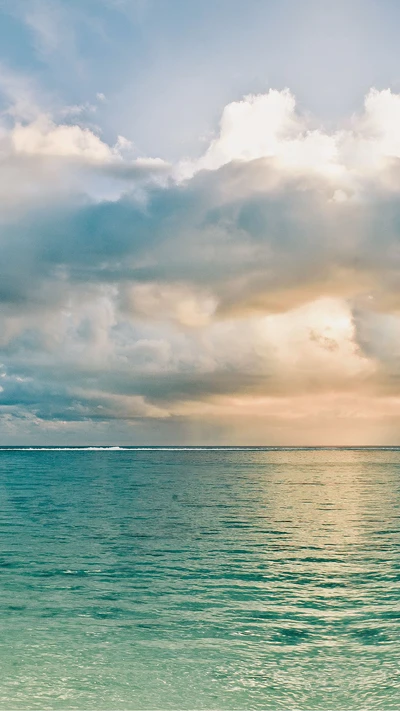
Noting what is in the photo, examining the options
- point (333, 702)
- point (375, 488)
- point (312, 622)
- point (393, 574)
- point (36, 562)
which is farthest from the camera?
point (375, 488)

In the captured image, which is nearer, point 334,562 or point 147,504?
point 334,562

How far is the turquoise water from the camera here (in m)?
16.7

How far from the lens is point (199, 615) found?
77.0 feet

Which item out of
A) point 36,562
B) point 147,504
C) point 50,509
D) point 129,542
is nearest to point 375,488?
point 147,504

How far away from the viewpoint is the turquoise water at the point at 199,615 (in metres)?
16.7

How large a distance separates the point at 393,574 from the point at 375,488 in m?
67.6

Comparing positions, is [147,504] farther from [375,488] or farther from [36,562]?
[375,488]

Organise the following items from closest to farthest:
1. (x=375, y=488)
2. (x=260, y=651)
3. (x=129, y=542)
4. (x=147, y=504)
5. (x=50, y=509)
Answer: (x=260, y=651), (x=129, y=542), (x=50, y=509), (x=147, y=504), (x=375, y=488)

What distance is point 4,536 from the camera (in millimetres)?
44062

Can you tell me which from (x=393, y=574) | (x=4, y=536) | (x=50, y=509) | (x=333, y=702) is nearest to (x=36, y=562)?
(x=4, y=536)

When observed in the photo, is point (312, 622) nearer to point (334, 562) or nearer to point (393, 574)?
point (393, 574)

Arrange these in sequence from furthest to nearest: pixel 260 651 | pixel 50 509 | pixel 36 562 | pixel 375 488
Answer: pixel 375 488, pixel 50 509, pixel 36 562, pixel 260 651

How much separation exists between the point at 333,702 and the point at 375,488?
84.0 metres

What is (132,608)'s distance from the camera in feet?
80.9
